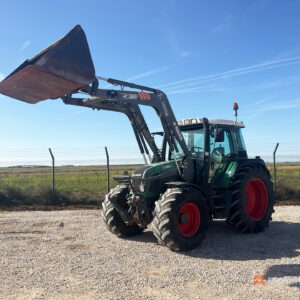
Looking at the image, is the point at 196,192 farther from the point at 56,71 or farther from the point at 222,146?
the point at 56,71

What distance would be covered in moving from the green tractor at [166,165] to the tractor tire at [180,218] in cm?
2

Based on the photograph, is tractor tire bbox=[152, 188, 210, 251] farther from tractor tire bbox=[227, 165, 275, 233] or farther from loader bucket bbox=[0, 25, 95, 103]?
loader bucket bbox=[0, 25, 95, 103]

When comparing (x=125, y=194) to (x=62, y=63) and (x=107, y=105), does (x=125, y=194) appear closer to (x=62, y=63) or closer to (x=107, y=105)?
(x=107, y=105)

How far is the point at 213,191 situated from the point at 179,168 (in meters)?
1.07

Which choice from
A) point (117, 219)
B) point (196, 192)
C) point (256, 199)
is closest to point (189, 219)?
point (196, 192)

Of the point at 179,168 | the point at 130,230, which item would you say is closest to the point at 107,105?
the point at 179,168

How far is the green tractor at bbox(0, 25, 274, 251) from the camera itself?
5246 millimetres

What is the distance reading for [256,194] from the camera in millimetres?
8078

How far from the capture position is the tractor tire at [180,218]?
5.88 m

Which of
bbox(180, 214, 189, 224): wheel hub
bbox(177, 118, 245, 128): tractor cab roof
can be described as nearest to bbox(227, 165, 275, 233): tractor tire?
bbox(177, 118, 245, 128): tractor cab roof

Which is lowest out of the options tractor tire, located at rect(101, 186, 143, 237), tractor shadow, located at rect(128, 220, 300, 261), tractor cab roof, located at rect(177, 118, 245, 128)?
tractor shadow, located at rect(128, 220, 300, 261)

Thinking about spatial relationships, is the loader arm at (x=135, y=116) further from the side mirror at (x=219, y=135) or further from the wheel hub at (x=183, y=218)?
the wheel hub at (x=183, y=218)

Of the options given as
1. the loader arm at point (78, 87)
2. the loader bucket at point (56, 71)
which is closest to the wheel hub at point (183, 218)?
the loader arm at point (78, 87)

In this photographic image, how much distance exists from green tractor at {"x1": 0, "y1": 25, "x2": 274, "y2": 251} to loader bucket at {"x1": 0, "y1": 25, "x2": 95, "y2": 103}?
15 millimetres
